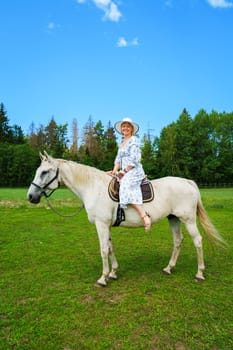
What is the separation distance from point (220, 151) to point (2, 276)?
Answer: 51.4 m

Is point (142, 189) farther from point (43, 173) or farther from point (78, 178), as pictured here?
point (43, 173)

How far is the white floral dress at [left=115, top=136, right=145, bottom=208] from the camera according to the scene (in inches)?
150

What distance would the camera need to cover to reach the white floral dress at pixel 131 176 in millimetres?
3809

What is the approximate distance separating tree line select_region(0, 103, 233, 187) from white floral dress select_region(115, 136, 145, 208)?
42300mm

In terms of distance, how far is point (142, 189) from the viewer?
4082mm

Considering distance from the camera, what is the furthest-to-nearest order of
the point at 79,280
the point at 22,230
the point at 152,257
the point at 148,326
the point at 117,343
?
the point at 22,230, the point at 152,257, the point at 79,280, the point at 148,326, the point at 117,343

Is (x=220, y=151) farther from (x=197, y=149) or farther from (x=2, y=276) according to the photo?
(x=2, y=276)

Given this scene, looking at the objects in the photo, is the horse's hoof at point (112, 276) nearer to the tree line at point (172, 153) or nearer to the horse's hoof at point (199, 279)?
the horse's hoof at point (199, 279)

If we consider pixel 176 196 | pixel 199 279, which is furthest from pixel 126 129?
pixel 199 279

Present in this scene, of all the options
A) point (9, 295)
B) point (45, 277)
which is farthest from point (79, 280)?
point (9, 295)

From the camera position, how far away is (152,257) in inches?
219

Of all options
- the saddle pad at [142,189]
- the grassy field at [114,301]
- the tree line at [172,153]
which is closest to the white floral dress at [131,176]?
the saddle pad at [142,189]

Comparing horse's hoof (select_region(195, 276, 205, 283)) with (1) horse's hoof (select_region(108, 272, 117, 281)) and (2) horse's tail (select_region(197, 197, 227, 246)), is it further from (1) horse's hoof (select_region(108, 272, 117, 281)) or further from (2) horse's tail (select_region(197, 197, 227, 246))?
(1) horse's hoof (select_region(108, 272, 117, 281))

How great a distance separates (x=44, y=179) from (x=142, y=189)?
1618 mm
